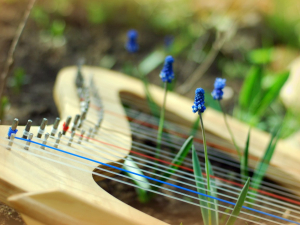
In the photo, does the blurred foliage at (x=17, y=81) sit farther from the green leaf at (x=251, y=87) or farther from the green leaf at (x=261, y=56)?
the green leaf at (x=261, y=56)

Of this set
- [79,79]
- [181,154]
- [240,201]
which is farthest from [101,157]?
[79,79]

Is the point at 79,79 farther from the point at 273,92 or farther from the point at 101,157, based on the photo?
the point at 273,92

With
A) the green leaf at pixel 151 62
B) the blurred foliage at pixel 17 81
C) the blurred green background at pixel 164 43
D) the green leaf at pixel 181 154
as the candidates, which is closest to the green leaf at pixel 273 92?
the blurred green background at pixel 164 43

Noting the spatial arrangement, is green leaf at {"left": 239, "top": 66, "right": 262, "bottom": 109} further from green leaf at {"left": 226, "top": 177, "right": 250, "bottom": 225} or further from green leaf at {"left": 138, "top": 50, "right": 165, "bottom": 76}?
green leaf at {"left": 226, "top": 177, "right": 250, "bottom": 225}

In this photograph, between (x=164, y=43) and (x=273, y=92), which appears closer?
(x=273, y=92)

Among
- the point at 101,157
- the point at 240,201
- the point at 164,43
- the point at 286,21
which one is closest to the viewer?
the point at 240,201

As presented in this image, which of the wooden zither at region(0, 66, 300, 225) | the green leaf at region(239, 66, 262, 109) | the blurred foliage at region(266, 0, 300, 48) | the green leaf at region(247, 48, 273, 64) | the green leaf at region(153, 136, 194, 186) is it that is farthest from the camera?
the blurred foliage at region(266, 0, 300, 48)

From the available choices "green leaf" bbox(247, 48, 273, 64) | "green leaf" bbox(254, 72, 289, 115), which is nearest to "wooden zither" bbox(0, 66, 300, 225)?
"green leaf" bbox(254, 72, 289, 115)
